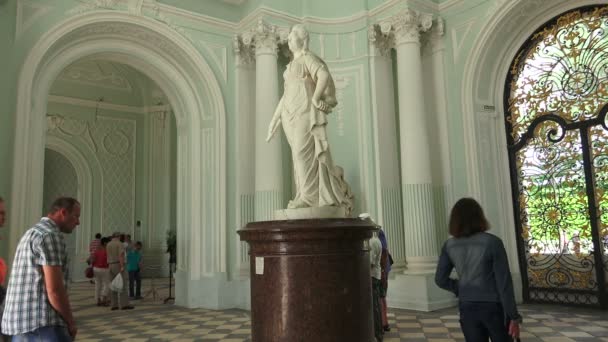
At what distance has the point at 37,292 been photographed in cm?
250

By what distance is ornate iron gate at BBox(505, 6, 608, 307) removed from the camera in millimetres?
6750

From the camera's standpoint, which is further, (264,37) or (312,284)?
(264,37)

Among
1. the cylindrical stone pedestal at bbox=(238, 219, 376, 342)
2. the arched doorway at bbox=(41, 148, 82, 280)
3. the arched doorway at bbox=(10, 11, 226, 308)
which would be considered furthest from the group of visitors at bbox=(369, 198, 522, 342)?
the arched doorway at bbox=(41, 148, 82, 280)

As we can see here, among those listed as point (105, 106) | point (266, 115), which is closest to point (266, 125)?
point (266, 115)

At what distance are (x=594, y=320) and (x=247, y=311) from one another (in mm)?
4959

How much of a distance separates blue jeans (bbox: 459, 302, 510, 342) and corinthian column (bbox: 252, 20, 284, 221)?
5311 mm

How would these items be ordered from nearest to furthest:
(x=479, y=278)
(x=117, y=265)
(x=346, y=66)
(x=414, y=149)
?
(x=479, y=278) < (x=414, y=149) < (x=117, y=265) < (x=346, y=66)

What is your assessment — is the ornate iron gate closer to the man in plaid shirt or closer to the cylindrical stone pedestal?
the cylindrical stone pedestal

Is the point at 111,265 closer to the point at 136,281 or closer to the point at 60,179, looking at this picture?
the point at 136,281

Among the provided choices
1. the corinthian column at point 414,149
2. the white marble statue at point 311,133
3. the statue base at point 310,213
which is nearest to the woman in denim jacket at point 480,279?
the statue base at point 310,213

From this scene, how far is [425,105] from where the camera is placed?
819 centimetres

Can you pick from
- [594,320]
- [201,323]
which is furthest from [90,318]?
[594,320]

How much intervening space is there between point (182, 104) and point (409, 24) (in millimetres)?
4415

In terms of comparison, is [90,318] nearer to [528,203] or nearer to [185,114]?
[185,114]
